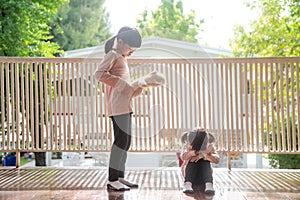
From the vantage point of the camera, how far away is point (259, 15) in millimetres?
8789

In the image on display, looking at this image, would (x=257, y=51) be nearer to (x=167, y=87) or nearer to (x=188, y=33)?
(x=167, y=87)

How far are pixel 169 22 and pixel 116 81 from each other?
44.1 feet

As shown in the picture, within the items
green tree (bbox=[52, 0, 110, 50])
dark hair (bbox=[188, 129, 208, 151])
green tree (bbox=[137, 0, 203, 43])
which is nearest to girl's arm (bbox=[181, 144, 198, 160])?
dark hair (bbox=[188, 129, 208, 151])

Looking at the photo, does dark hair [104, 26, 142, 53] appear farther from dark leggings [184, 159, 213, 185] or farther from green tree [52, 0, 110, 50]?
green tree [52, 0, 110, 50]

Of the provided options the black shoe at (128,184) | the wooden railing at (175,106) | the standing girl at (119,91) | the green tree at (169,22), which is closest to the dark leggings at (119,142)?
the standing girl at (119,91)

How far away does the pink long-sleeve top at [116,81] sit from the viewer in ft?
9.60

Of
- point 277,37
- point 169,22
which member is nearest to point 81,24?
point 169,22

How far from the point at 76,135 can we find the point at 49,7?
332cm

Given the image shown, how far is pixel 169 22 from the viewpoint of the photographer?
16.0 metres

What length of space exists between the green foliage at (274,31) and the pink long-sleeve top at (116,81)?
3254 mm

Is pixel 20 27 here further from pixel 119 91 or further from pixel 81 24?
pixel 81 24

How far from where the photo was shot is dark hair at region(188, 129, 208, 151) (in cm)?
306

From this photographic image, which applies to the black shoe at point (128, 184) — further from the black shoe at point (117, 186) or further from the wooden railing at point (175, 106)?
the wooden railing at point (175, 106)

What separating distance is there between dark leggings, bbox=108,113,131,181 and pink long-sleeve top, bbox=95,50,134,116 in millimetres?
54
